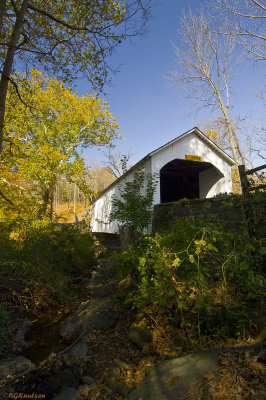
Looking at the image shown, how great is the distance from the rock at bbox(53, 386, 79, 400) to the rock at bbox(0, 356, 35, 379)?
2.79 ft

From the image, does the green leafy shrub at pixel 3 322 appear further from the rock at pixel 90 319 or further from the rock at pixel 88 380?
the rock at pixel 88 380

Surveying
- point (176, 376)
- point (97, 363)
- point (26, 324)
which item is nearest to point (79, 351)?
point (97, 363)

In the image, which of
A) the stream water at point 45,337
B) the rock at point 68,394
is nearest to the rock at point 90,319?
the stream water at point 45,337

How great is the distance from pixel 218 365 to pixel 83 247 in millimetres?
8134

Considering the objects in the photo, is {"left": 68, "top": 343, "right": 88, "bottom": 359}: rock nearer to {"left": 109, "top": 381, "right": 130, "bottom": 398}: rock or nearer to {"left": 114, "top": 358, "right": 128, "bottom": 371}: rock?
{"left": 114, "top": 358, "right": 128, "bottom": 371}: rock

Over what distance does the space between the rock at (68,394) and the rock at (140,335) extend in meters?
1.22

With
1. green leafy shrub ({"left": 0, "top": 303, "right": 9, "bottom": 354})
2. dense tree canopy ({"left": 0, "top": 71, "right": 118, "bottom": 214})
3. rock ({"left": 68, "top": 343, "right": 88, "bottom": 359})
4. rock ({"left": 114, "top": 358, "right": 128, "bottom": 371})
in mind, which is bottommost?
rock ({"left": 68, "top": 343, "right": 88, "bottom": 359})

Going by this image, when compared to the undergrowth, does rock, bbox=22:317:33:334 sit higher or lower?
lower

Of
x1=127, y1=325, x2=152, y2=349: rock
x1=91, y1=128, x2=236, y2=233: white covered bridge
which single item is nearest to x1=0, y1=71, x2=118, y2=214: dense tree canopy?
x1=91, y1=128, x2=236, y2=233: white covered bridge

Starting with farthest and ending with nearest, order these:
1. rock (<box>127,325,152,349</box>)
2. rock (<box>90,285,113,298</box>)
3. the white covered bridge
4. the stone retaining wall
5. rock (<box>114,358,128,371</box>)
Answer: the white covered bridge → the stone retaining wall → rock (<box>90,285,113,298</box>) → rock (<box>127,325,152,349</box>) → rock (<box>114,358,128,371</box>)

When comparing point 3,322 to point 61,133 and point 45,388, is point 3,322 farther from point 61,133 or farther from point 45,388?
point 61,133

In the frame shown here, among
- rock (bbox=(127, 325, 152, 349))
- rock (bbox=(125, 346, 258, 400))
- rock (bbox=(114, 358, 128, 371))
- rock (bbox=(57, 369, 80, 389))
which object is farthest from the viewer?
rock (bbox=(127, 325, 152, 349))

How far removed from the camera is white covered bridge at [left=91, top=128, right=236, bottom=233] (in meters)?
11.8

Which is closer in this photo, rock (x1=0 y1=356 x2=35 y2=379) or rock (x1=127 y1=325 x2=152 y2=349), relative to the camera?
rock (x1=0 y1=356 x2=35 y2=379)
